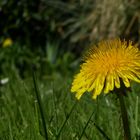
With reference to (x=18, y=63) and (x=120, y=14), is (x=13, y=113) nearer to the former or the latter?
(x=18, y=63)

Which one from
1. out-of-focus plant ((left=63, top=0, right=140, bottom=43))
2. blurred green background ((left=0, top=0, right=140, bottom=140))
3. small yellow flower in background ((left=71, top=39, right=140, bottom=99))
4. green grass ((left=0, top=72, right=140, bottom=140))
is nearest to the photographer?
small yellow flower in background ((left=71, top=39, right=140, bottom=99))

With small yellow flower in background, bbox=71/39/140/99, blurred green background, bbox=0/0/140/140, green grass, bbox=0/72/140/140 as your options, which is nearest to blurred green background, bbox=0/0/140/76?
blurred green background, bbox=0/0/140/140

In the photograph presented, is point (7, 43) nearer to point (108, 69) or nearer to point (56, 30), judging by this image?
point (56, 30)

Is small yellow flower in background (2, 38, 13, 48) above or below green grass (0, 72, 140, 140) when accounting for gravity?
above

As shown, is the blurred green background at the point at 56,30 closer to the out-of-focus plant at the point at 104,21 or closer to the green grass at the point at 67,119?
the out-of-focus plant at the point at 104,21

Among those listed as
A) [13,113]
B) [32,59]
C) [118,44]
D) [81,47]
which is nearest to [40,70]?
[32,59]

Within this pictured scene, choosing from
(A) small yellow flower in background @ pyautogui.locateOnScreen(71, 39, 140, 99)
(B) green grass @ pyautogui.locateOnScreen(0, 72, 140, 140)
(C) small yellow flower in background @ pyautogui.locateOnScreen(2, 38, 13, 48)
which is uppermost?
(C) small yellow flower in background @ pyautogui.locateOnScreen(2, 38, 13, 48)

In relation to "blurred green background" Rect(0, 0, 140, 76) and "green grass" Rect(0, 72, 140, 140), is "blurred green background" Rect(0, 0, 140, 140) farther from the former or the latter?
"green grass" Rect(0, 72, 140, 140)

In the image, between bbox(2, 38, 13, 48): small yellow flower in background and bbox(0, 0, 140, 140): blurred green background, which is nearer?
bbox(0, 0, 140, 140): blurred green background

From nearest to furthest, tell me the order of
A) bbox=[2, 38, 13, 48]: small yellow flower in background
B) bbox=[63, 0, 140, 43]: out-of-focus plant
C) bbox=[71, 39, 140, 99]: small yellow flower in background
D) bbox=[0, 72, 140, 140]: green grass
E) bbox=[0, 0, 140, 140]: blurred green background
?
1. bbox=[71, 39, 140, 99]: small yellow flower in background
2. bbox=[0, 72, 140, 140]: green grass
3. bbox=[0, 0, 140, 140]: blurred green background
4. bbox=[2, 38, 13, 48]: small yellow flower in background
5. bbox=[63, 0, 140, 43]: out-of-focus plant

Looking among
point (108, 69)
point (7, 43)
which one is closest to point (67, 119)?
point (108, 69)
